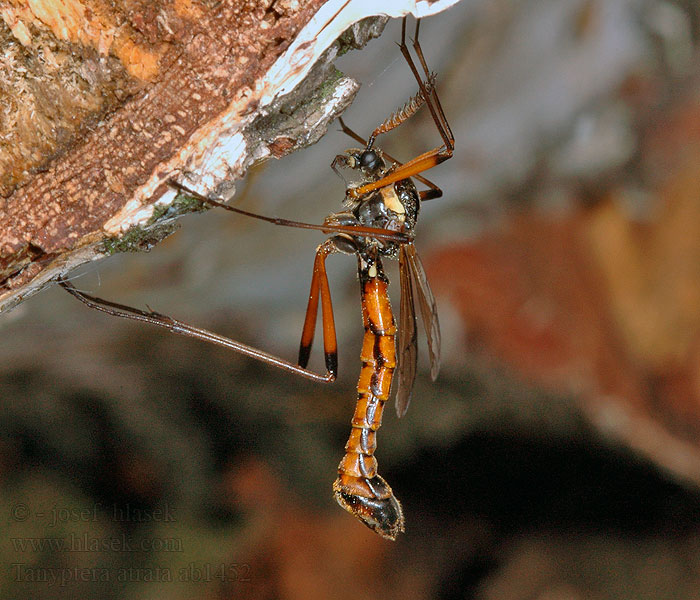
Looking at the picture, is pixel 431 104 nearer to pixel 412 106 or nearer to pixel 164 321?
pixel 412 106

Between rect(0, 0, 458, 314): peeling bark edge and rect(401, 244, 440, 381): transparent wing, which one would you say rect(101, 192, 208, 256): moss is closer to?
rect(0, 0, 458, 314): peeling bark edge

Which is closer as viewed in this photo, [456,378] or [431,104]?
[431,104]

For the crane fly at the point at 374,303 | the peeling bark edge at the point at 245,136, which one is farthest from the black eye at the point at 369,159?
the peeling bark edge at the point at 245,136

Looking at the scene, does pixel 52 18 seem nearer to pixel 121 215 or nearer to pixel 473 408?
pixel 121 215

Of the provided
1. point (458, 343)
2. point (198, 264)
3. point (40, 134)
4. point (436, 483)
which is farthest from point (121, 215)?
point (436, 483)

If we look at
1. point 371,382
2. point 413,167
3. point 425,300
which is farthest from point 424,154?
point 371,382
